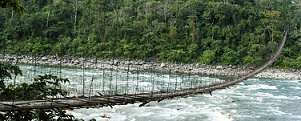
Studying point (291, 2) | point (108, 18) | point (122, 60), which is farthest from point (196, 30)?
point (291, 2)

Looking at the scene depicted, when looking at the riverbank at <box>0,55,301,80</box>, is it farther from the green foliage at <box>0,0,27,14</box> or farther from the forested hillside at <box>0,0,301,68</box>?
the green foliage at <box>0,0,27,14</box>

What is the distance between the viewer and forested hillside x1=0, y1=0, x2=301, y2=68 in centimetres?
2688

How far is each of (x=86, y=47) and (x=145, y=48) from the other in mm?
6794

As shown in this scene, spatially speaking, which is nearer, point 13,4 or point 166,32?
point 13,4

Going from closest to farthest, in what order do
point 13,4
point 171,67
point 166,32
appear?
1. point 13,4
2. point 171,67
3. point 166,32

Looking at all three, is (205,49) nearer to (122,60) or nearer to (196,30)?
(196,30)

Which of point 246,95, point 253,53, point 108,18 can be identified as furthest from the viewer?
point 108,18

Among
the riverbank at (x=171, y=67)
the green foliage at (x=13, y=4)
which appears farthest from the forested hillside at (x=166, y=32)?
the green foliage at (x=13, y=4)

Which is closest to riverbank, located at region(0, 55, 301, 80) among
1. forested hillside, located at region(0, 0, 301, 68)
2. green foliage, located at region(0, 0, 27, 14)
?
forested hillside, located at region(0, 0, 301, 68)

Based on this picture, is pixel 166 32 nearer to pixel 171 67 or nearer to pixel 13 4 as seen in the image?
pixel 171 67

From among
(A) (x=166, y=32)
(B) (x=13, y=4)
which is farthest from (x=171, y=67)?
(B) (x=13, y=4)

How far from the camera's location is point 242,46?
89.4ft

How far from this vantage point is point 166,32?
94.7ft

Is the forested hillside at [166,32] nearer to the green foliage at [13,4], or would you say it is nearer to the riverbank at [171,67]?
the riverbank at [171,67]
